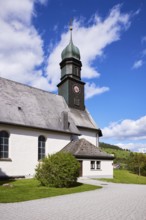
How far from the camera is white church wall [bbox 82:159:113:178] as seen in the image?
26297mm

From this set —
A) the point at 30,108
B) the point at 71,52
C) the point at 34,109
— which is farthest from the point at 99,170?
the point at 71,52

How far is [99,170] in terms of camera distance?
90.6ft

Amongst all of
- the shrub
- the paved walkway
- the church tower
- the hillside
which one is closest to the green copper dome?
the church tower

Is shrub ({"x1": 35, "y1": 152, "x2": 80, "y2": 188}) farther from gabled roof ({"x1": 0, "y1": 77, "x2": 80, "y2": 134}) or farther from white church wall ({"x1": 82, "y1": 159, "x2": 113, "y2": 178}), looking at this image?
white church wall ({"x1": 82, "y1": 159, "x2": 113, "y2": 178})

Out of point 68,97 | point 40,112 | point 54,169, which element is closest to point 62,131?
point 40,112

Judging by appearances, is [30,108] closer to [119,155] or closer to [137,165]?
[137,165]

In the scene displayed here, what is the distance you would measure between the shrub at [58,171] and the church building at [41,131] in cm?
652

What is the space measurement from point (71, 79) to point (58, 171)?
20426 mm

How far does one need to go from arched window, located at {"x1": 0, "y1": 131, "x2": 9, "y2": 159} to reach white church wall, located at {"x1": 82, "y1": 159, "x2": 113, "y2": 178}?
334 inches

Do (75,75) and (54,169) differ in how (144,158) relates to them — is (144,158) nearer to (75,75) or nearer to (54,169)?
(75,75)

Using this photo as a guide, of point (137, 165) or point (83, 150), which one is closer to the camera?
point (83, 150)

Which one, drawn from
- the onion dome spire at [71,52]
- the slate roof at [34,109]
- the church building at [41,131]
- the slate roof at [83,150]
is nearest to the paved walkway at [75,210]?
the church building at [41,131]

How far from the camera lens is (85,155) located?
26.1 m

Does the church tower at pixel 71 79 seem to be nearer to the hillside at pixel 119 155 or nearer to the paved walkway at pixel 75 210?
the paved walkway at pixel 75 210
